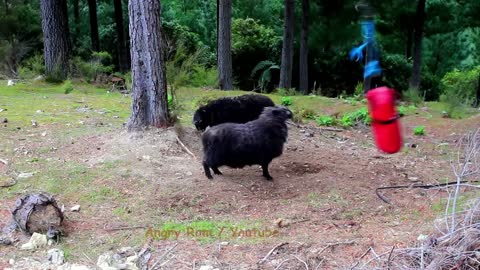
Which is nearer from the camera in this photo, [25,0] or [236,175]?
[236,175]

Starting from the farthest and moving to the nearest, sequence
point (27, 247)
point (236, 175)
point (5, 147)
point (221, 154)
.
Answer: point (5, 147) < point (236, 175) < point (221, 154) < point (27, 247)

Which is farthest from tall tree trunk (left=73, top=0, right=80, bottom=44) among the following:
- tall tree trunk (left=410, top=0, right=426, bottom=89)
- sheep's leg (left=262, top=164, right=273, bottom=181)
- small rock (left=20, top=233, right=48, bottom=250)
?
small rock (left=20, top=233, right=48, bottom=250)

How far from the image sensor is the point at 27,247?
15.4 feet

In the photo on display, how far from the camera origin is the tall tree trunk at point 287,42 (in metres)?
17.4

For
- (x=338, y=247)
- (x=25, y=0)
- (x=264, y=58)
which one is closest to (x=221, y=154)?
(x=338, y=247)

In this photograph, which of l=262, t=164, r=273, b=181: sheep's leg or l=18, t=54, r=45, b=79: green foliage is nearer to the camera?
l=262, t=164, r=273, b=181: sheep's leg

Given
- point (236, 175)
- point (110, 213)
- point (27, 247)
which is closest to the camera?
point (27, 247)

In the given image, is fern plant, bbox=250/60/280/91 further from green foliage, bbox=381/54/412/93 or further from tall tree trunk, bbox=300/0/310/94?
green foliage, bbox=381/54/412/93

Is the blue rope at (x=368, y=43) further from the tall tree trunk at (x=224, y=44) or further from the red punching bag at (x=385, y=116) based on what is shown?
the tall tree trunk at (x=224, y=44)

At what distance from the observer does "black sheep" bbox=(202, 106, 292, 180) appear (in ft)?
20.8

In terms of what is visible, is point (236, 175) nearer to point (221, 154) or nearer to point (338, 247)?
point (221, 154)

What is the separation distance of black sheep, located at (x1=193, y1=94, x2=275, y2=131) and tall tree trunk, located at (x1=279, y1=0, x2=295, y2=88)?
964 centimetres

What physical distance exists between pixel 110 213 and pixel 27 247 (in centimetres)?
103

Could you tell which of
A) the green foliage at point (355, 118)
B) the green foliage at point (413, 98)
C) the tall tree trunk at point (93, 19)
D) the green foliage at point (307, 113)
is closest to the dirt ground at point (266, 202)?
the green foliage at point (355, 118)
